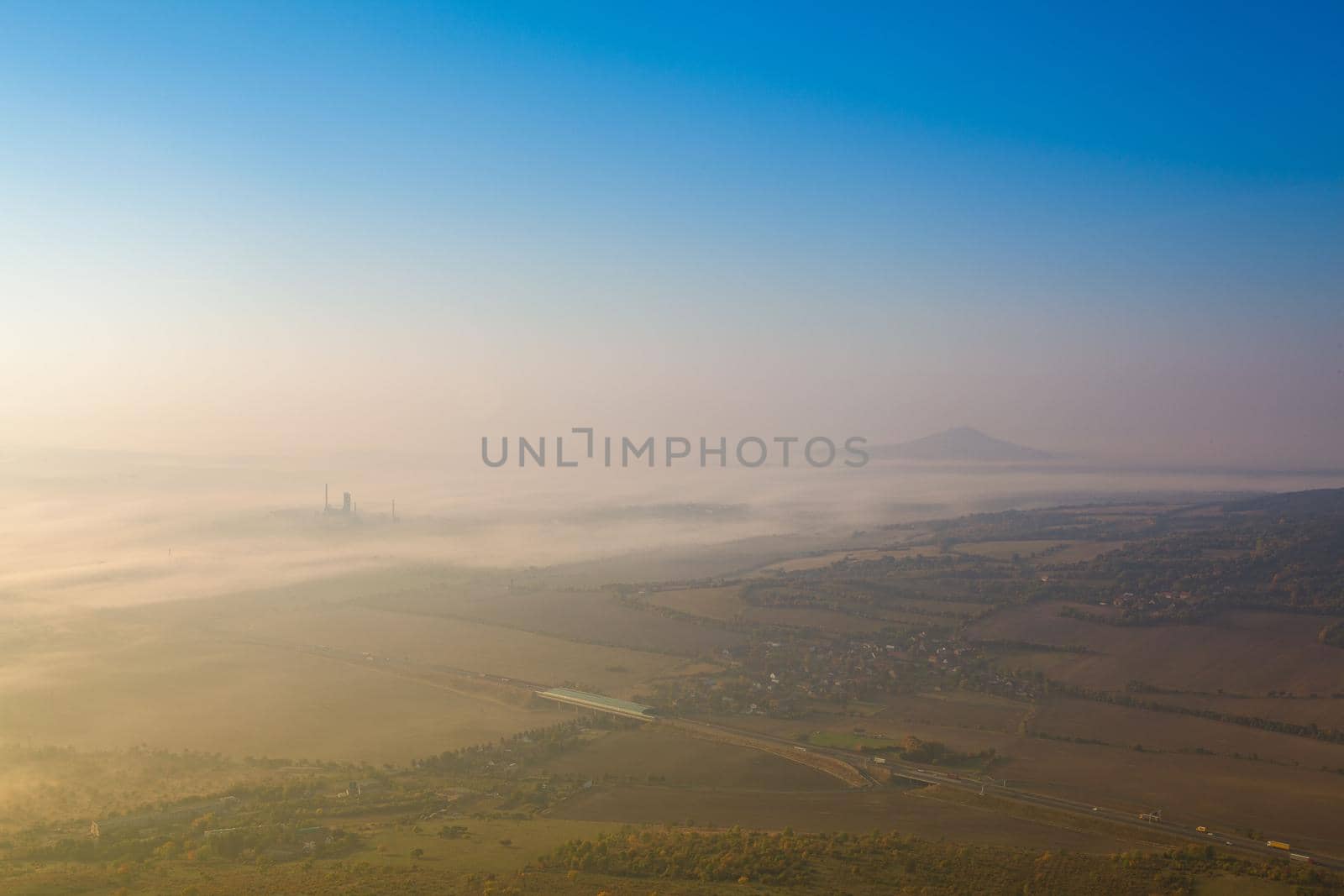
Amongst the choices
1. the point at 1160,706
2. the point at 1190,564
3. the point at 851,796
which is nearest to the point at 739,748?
the point at 851,796

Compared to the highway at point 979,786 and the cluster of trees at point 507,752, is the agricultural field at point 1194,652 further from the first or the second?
the cluster of trees at point 507,752

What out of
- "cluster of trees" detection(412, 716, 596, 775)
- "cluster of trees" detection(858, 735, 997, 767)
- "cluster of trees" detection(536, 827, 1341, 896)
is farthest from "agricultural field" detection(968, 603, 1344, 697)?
"cluster of trees" detection(412, 716, 596, 775)

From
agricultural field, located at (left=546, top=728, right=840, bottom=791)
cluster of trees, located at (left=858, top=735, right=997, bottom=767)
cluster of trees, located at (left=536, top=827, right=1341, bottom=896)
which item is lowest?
agricultural field, located at (left=546, top=728, right=840, bottom=791)

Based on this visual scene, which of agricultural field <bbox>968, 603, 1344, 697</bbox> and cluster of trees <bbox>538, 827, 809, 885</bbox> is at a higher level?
cluster of trees <bbox>538, 827, 809, 885</bbox>

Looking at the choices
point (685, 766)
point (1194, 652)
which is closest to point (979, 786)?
point (685, 766)

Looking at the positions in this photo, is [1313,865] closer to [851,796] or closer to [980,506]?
[851,796]

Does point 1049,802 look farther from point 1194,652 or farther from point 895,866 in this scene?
point 1194,652

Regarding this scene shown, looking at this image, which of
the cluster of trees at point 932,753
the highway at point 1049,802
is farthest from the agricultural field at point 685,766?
the cluster of trees at point 932,753

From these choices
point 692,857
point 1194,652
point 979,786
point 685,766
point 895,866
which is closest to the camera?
point 895,866

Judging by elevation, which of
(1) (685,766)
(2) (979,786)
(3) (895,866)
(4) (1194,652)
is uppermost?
(3) (895,866)

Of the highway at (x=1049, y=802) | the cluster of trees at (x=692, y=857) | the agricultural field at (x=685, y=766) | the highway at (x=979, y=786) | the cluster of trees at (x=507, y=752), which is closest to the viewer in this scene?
the cluster of trees at (x=692, y=857)

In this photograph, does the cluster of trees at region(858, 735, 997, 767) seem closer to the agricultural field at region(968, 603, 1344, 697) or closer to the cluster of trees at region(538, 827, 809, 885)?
the cluster of trees at region(538, 827, 809, 885)

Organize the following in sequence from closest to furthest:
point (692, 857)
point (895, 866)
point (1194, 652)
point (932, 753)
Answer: point (895, 866) < point (692, 857) < point (932, 753) < point (1194, 652)
